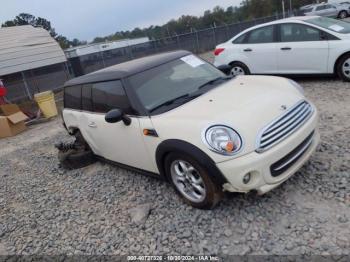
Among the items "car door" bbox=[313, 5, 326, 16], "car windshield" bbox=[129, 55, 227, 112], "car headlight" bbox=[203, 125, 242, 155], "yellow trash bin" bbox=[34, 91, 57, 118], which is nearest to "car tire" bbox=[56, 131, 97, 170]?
"car windshield" bbox=[129, 55, 227, 112]

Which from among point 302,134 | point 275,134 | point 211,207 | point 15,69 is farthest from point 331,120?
point 15,69

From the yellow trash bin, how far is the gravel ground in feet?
20.3

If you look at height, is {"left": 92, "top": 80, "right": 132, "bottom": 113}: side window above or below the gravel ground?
above

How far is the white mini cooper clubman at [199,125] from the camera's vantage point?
300 centimetres

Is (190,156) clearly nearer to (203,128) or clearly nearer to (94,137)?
(203,128)

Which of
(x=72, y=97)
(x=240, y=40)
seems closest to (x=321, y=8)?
(x=240, y=40)

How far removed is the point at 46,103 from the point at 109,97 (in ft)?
25.8

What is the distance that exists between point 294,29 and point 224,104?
4.77 m

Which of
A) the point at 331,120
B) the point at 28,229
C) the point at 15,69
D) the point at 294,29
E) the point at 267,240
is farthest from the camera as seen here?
the point at 15,69

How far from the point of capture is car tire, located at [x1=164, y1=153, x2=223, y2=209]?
10.4ft

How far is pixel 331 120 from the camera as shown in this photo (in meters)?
5.14

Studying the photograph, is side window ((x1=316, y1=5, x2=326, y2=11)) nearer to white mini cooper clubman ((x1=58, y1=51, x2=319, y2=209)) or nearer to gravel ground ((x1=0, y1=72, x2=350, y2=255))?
gravel ground ((x1=0, y1=72, x2=350, y2=255))

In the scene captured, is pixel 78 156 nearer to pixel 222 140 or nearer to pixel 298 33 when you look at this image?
pixel 222 140

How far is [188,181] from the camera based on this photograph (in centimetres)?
346
